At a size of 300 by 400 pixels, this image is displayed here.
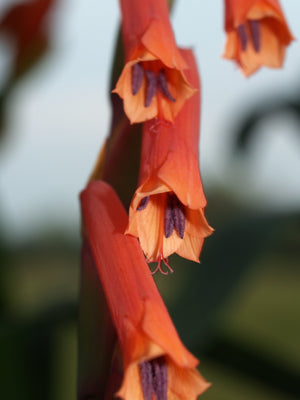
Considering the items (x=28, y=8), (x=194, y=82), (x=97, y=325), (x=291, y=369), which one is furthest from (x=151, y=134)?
(x=291, y=369)

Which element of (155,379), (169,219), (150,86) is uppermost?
(150,86)

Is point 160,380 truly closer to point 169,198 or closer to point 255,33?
point 169,198

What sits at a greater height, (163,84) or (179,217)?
(163,84)

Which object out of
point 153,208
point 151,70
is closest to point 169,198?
point 153,208

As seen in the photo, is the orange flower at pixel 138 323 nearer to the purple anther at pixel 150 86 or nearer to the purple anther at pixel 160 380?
the purple anther at pixel 160 380

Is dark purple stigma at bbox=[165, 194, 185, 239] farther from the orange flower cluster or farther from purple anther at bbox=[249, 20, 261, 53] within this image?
purple anther at bbox=[249, 20, 261, 53]

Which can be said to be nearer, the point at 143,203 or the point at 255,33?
the point at 143,203

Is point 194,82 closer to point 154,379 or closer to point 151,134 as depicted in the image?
point 151,134
